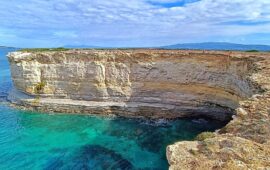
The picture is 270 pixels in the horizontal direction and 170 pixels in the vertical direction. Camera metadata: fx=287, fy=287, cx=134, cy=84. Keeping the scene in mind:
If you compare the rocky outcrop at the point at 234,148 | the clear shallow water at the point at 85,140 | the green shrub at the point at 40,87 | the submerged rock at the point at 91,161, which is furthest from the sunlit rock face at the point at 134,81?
the rocky outcrop at the point at 234,148

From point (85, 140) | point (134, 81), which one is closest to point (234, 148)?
point (85, 140)

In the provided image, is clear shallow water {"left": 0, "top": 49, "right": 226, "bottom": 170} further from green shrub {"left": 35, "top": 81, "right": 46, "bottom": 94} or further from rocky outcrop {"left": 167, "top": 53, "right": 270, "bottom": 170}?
rocky outcrop {"left": 167, "top": 53, "right": 270, "bottom": 170}

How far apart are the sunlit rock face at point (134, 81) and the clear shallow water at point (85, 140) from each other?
1.59 metres

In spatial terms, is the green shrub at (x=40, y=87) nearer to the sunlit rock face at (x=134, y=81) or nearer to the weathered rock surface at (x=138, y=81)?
the weathered rock surface at (x=138, y=81)

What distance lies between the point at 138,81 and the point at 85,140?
9.17 meters

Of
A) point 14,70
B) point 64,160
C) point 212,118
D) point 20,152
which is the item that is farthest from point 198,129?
point 14,70

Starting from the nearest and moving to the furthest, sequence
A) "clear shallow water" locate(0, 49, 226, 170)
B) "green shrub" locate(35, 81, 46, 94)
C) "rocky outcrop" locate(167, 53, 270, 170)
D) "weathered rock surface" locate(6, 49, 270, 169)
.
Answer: "rocky outcrop" locate(167, 53, 270, 170) → "clear shallow water" locate(0, 49, 226, 170) → "weathered rock surface" locate(6, 49, 270, 169) → "green shrub" locate(35, 81, 46, 94)

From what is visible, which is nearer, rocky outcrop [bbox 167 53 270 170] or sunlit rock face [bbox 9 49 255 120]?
rocky outcrop [bbox 167 53 270 170]

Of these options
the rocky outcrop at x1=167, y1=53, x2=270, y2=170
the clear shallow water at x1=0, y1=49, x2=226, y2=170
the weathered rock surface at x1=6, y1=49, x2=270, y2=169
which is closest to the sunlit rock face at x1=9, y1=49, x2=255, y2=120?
the weathered rock surface at x1=6, y1=49, x2=270, y2=169

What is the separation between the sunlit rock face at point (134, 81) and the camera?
2741 cm

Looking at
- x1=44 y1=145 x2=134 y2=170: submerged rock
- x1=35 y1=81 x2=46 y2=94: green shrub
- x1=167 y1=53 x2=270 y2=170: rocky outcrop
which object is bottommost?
x1=44 y1=145 x2=134 y2=170: submerged rock

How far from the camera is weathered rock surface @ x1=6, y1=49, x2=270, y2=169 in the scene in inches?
1045

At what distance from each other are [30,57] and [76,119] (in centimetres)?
958

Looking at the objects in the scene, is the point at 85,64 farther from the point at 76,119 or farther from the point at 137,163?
the point at 137,163
